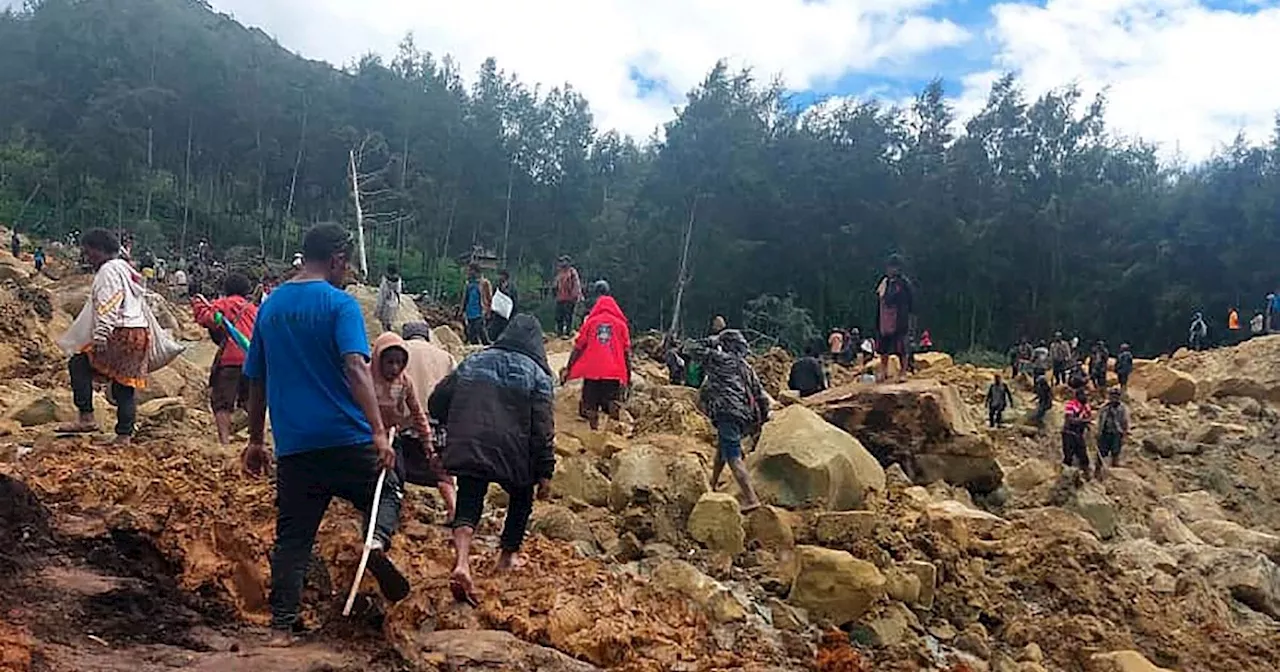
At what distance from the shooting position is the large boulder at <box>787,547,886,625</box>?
20.9 ft

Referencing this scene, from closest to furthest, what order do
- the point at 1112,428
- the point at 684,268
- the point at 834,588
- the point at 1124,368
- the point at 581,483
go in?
the point at 834,588, the point at 581,483, the point at 1112,428, the point at 1124,368, the point at 684,268

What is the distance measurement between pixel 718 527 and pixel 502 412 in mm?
2350

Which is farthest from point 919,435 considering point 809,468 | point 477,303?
point 477,303

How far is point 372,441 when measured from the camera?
4.17 m

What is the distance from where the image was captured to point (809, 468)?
8258mm

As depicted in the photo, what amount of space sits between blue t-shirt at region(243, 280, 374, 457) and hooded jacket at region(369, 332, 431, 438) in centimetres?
120

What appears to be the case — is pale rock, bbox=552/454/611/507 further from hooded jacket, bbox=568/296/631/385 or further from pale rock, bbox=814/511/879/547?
hooded jacket, bbox=568/296/631/385

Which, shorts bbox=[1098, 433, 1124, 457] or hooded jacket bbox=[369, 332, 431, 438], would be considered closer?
hooded jacket bbox=[369, 332, 431, 438]

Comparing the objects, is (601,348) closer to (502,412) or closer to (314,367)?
(502,412)

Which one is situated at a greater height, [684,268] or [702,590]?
[684,268]

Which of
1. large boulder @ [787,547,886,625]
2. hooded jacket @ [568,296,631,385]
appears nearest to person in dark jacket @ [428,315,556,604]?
large boulder @ [787,547,886,625]

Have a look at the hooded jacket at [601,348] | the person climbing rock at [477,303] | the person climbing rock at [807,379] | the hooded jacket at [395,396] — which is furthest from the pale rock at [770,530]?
the person climbing rock at [477,303]

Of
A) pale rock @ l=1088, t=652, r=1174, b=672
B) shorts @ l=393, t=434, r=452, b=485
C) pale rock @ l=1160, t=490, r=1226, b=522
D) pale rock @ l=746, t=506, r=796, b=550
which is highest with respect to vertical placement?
shorts @ l=393, t=434, r=452, b=485

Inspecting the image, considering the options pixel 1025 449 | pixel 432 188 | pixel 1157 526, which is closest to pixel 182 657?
pixel 1157 526
